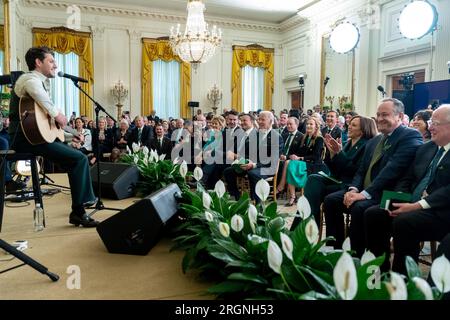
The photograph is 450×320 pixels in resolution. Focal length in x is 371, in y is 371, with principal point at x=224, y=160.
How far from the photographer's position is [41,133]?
253cm

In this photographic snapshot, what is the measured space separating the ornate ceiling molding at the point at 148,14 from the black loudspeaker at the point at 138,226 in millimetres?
9548

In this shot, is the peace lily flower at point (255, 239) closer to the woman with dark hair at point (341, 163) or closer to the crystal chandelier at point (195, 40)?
the woman with dark hair at point (341, 163)

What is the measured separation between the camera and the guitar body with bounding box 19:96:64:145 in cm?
250

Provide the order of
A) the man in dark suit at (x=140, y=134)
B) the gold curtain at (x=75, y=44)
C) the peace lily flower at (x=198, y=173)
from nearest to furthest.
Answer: the peace lily flower at (x=198, y=173), the man in dark suit at (x=140, y=134), the gold curtain at (x=75, y=44)

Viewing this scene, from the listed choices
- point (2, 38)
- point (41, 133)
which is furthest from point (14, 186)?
point (2, 38)

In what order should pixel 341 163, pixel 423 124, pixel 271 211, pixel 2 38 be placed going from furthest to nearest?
pixel 2 38, pixel 423 124, pixel 341 163, pixel 271 211

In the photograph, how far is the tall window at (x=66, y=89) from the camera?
10055 millimetres

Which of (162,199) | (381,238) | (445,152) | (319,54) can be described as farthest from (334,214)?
(319,54)

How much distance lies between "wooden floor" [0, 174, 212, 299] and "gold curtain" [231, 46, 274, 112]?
9.63 metres

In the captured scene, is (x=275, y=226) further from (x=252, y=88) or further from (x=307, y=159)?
(x=252, y=88)

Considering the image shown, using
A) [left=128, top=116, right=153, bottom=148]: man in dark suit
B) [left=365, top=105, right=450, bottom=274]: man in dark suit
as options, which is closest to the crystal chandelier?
[left=128, top=116, right=153, bottom=148]: man in dark suit

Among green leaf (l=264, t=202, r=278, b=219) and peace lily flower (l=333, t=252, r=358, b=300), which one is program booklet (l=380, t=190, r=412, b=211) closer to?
green leaf (l=264, t=202, r=278, b=219)

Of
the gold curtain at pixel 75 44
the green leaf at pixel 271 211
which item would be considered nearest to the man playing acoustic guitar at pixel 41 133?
the green leaf at pixel 271 211

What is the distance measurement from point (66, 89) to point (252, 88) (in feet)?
18.6
